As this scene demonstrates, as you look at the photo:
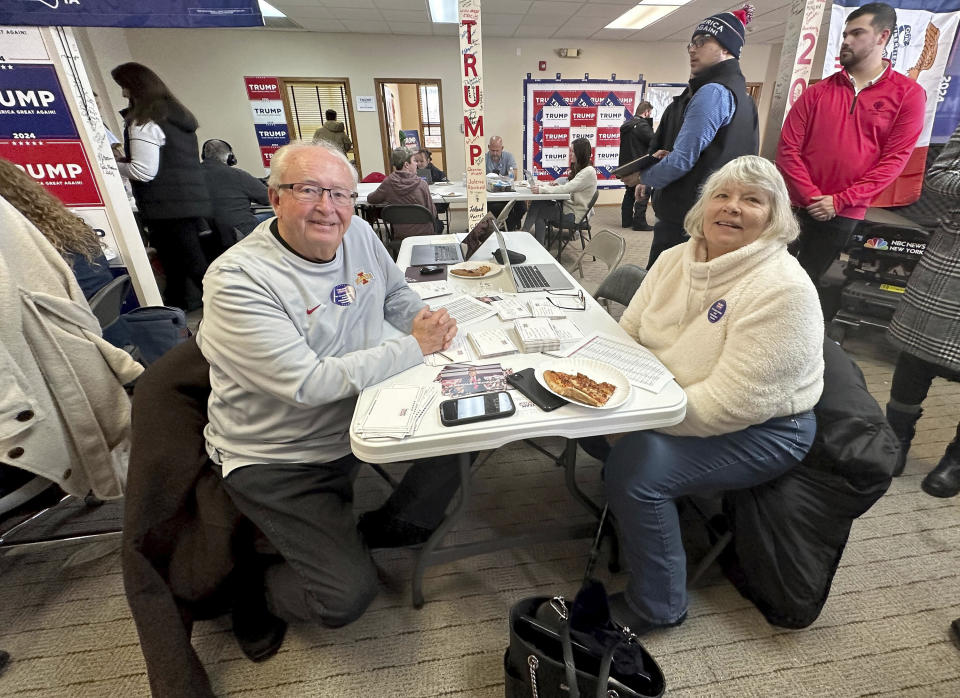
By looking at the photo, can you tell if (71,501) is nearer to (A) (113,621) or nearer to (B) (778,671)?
(A) (113,621)

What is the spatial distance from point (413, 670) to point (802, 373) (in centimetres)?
129

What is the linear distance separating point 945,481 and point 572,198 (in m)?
3.66

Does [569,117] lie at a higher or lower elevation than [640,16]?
lower

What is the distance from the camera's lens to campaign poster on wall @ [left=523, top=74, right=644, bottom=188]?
7379 millimetres

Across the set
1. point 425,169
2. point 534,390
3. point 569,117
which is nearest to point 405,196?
point 425,169

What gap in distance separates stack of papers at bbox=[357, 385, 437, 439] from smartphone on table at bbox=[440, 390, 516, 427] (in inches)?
2.3

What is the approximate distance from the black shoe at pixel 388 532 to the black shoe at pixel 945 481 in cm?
199

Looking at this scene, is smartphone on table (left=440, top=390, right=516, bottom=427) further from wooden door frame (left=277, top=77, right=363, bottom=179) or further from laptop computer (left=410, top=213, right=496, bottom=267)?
wooden door frame (left=277, top=77, right=363, bottom=179)

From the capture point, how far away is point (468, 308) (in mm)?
1577

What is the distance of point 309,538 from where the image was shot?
3.64 ft

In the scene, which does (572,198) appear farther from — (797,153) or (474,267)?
(474,267)

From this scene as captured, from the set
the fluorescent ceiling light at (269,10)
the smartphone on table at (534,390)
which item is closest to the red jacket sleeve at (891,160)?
the smartphone on table at (534,390)

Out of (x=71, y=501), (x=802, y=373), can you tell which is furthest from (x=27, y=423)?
(x=802, y=373)

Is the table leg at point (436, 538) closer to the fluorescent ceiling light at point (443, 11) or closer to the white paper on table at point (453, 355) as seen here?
the white paper on table at point (453, 355)
